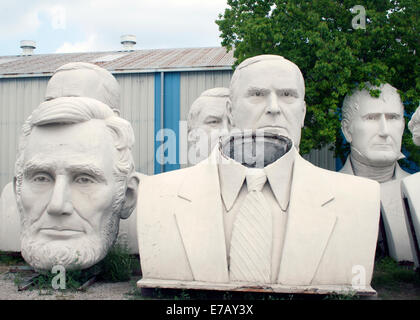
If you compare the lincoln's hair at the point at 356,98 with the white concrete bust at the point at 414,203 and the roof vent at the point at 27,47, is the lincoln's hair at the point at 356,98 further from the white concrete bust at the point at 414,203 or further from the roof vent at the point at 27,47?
the roof vent at the point at 27,47

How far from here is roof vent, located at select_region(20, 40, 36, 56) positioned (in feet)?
47.1

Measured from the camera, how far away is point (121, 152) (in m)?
4.42

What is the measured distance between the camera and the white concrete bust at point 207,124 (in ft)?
21.1

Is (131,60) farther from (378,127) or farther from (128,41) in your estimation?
(378,127)

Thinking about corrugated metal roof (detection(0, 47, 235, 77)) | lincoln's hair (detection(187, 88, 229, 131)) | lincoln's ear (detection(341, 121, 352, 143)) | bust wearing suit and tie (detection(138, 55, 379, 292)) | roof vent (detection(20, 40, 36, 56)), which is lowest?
bust wearing suit and tie (detection(138, 55, 379, 292))

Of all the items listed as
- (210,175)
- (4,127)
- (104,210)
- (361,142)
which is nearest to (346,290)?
(210,175)

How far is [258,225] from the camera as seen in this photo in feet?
11.8

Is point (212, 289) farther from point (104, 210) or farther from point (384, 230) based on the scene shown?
point (384, 230)

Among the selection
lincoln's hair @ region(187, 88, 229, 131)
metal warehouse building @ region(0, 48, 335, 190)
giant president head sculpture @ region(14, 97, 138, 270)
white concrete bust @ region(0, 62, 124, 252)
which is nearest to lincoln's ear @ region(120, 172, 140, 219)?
giant president head sculpture @ region(14, 97, 138, 270)

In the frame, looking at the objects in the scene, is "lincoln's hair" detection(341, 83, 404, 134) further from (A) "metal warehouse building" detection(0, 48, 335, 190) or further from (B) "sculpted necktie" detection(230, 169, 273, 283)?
(A) "metal warehouse building" detection(0, 48, 335, 190)

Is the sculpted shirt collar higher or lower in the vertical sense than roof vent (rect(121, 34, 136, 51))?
lower

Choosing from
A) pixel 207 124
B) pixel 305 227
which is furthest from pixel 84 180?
pixel 207 124

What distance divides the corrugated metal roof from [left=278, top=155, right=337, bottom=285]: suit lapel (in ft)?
21.8

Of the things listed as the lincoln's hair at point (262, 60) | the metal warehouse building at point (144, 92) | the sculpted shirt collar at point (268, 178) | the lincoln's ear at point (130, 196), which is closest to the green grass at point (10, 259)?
the lincoln's ear at point (130, 196)
